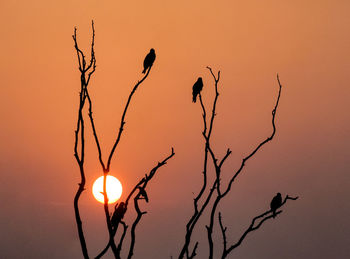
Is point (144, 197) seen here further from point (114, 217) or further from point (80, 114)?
point (80, 114)

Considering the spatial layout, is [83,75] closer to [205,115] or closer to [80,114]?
[80,114]

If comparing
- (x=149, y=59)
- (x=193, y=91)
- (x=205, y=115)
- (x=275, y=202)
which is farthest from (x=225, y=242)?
(x=193, y=91)

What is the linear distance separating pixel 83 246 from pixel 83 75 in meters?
0.93

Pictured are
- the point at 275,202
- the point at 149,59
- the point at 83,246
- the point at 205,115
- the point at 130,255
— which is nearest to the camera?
the point at 83,246

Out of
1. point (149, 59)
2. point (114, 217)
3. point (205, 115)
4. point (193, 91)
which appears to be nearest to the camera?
point (114, 217)

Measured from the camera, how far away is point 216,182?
3.11m

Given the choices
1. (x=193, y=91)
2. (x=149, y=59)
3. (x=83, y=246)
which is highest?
(x=193, y=91)

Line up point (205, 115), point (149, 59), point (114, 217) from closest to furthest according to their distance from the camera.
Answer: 1. point (114, 217)
2. point (205, 115)
3. point (149, 59)

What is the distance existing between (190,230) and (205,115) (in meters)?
0.85

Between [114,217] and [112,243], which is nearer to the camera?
[112,243]

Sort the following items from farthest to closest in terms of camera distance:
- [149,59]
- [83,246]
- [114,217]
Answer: [149,59] < [114,217] < [83,246]

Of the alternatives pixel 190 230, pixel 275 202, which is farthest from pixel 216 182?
pixel 275 202

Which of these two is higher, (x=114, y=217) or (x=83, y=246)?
(x=114, y=217)

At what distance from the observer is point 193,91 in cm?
648
